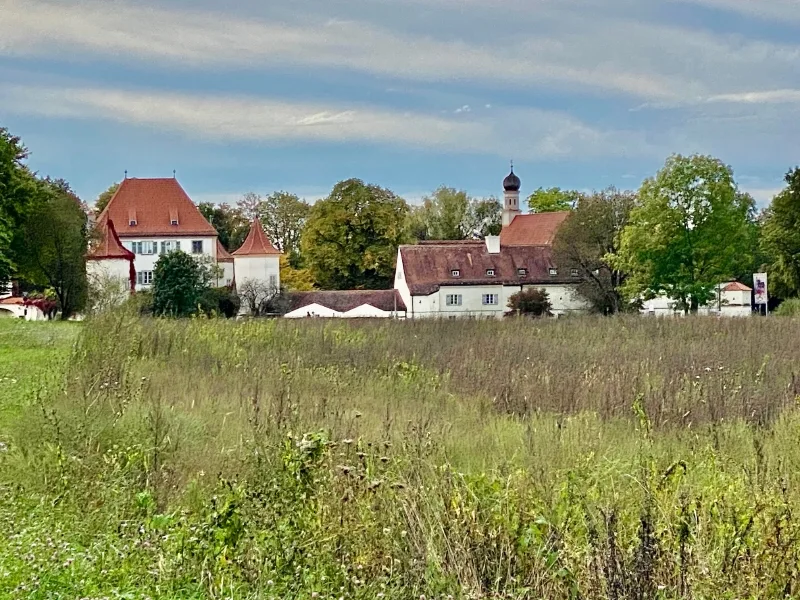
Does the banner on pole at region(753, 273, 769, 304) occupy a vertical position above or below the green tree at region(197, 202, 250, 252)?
below

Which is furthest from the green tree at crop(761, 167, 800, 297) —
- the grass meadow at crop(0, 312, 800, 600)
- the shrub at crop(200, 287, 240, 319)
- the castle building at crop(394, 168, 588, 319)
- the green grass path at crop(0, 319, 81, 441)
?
the grass meadow at crop(0, 312, 800, 600)

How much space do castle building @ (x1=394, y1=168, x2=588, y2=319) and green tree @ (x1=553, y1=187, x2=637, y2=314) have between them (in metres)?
3.97

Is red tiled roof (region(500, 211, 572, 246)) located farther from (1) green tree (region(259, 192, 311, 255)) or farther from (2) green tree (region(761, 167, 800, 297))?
(2) green tree (region(761, 167, 800, 297))

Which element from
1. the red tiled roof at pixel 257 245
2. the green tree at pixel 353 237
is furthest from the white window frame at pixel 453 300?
the red tiled roof at pixel 257 245

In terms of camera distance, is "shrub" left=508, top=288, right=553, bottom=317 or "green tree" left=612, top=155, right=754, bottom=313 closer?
"green tree" left=612, top=155, right=754, bottom=313

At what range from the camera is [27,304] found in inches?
1890

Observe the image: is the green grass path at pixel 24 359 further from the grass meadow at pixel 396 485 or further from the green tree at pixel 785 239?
the green tree at pixel 785 239

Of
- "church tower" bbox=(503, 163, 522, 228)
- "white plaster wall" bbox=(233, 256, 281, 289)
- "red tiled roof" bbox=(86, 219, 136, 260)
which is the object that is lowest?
"white plaster wall" bbox=(233, 256, 281, 289)

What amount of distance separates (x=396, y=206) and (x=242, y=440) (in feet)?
242

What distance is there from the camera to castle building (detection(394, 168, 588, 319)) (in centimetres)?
7056

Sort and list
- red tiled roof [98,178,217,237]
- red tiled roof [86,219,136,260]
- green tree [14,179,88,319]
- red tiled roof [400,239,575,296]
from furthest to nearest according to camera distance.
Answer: red tiled roof [98,178,217,237] → red tiled roof [400,239,575,296] → red tiled roof [86,219,136,260] → green tree [14,179,88,319]

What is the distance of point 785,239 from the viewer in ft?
190

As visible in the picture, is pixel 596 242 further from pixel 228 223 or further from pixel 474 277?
pixel 228 223

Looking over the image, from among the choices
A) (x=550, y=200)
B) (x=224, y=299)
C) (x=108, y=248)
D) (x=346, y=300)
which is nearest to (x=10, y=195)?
(x=108, y=248)
